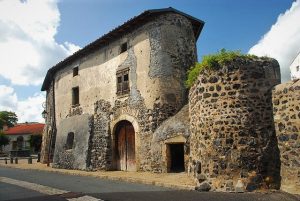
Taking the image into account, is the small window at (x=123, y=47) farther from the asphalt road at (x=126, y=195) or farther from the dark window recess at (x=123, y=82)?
the asphalt road at (x=126, y=195)

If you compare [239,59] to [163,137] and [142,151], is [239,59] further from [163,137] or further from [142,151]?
[142,151]

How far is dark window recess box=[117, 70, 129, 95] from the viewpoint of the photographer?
16.1 metres

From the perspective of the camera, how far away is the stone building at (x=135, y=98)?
14.1 meters

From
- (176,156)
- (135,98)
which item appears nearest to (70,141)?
(135,98)

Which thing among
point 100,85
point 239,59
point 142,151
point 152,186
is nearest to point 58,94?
point 100,85

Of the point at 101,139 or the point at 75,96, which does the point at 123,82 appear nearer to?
the point at 101,139

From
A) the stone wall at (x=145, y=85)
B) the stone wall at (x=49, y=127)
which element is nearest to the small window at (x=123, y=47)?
the stone wall at (x=145, y=85)

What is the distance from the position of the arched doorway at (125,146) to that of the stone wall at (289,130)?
8.24 meters

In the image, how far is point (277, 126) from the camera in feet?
28.3

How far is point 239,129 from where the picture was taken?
353 inches

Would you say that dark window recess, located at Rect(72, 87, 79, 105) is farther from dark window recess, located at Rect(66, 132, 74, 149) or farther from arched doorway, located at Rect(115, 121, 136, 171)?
arched doorway, located at Rect(115, 121, 136, 171)

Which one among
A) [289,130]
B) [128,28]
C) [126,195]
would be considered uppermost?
[128,28]

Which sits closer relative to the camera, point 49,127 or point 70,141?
point 70,141

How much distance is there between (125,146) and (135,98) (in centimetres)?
262
